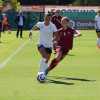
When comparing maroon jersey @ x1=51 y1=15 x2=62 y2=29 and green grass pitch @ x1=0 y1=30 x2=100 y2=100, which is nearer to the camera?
green grass pitch @ x1=0 y1=30 x2=100 y2=100

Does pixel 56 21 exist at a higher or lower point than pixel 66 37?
lower

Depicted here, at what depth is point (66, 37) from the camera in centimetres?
1812

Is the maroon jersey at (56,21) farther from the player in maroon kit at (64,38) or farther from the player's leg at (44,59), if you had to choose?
the player's leg at (44,59)

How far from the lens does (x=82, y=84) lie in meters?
16.3

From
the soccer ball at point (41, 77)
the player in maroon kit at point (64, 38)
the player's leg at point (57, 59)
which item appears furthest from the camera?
the player in maroon kit at point (64, 38)

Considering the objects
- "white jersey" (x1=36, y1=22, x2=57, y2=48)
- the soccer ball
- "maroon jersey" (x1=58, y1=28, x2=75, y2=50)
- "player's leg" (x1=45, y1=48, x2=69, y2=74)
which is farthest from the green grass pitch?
"white jersey" (x1=36, y1=22, x2=57, y2=48)

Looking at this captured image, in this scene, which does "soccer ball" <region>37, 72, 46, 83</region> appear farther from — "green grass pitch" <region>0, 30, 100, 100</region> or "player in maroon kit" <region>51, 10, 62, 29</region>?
"player in maroon kit" <region>51, 10, 62, 29</region>

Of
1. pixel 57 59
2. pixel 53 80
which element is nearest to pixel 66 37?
pixel 57 59

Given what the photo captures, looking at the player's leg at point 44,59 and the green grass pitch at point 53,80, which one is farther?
the player's leg at point 44,59

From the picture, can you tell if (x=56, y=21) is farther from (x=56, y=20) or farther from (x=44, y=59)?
(x=44, y=59)

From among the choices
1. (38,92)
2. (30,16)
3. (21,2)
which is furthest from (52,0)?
(38,92)

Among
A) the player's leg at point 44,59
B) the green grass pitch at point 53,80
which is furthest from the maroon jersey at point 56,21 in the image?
the player's leg at point 44,59

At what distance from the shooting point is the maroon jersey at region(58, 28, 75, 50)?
18125 mm

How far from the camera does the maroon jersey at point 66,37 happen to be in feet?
59.5
